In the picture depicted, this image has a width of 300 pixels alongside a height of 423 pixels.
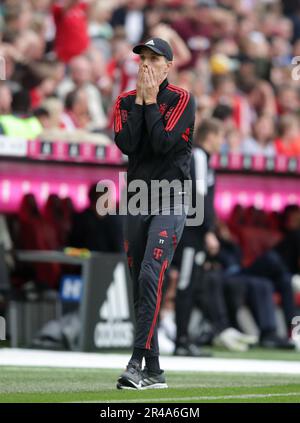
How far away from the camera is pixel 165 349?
13664 millimetres

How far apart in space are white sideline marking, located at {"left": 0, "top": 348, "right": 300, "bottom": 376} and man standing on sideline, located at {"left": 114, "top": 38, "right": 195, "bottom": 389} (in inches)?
96.5

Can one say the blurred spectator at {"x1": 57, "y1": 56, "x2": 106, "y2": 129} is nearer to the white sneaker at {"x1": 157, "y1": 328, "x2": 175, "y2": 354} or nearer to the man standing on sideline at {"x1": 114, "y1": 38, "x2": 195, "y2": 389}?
the white sneaker at {"x1": 157, "y1": 328, "x2": 175, "y2": 354}

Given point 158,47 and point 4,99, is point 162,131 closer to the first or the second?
point 158,47

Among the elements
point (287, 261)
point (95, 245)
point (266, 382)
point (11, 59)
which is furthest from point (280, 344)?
point (266, 382)

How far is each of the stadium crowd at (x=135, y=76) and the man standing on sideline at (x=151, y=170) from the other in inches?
192

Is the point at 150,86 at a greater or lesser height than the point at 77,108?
lesser

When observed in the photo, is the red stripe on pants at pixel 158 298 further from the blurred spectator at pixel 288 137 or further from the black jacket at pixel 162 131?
the blurred spectator at pixel 288 137

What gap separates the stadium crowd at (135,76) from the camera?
46.7 ft

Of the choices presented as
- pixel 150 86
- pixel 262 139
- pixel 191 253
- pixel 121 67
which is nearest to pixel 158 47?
pixel 150 86

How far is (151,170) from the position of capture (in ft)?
27.7

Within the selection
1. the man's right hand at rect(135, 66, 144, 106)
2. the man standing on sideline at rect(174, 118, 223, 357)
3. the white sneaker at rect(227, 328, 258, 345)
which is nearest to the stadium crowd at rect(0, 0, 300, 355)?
the white sneaker at rect(227, 328, 258, 345)

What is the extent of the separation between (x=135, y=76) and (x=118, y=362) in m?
6.27

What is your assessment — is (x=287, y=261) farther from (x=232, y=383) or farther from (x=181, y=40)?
(x=232, y=383)

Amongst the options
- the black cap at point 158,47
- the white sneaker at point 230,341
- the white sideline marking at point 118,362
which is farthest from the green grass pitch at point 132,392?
the white sneaker at point 230,341
